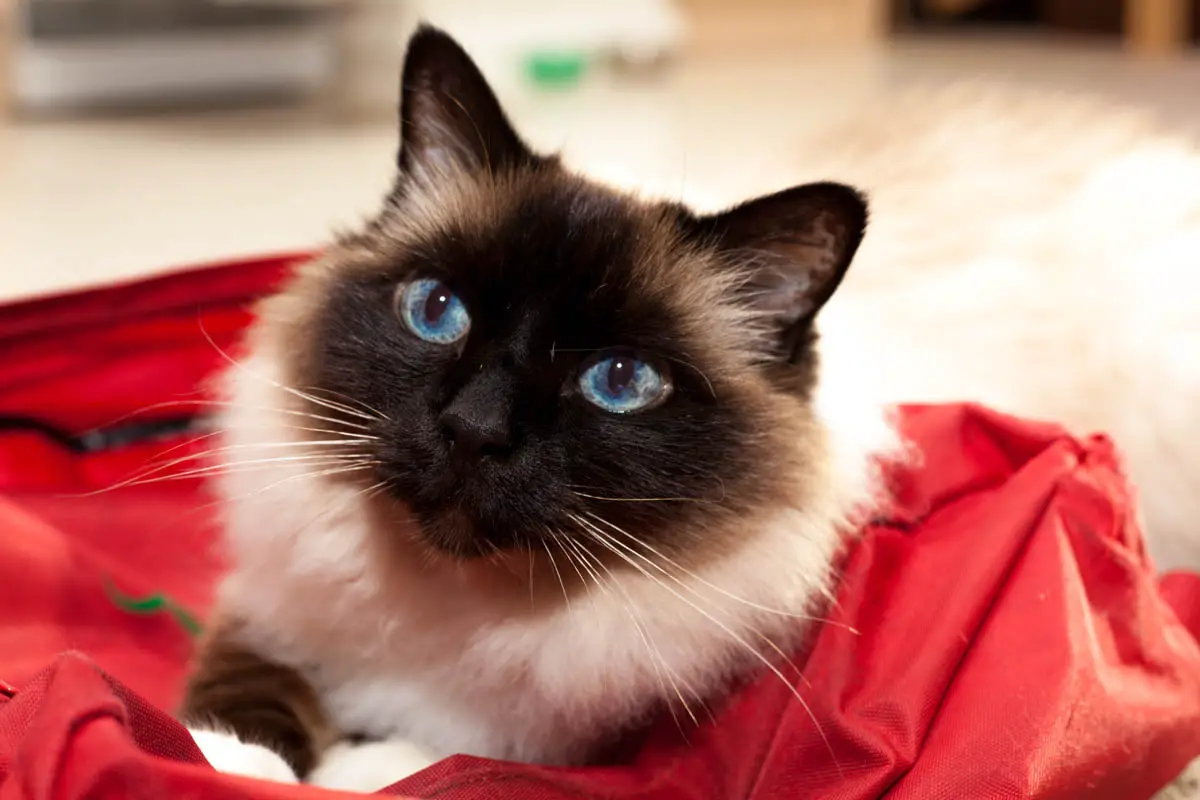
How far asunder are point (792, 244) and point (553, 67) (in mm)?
3225

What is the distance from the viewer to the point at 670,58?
4.96m

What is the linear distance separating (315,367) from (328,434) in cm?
6

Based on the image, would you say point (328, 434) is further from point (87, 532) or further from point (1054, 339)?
point (1054, 339)

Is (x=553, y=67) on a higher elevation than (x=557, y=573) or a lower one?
higher

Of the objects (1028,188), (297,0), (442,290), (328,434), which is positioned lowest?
(328,434)

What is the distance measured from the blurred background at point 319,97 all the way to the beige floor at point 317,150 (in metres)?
0.01

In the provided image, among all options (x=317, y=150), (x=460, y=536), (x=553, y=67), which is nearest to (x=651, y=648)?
(x=460, y=536)

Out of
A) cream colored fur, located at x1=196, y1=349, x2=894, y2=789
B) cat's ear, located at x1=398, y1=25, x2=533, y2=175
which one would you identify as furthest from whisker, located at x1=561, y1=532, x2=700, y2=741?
cat's ear, located at x1=398, y1=25, x2=533, y2=175

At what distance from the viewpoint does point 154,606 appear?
4.51 ft

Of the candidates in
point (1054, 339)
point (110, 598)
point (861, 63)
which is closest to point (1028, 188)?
point (1054, 339)

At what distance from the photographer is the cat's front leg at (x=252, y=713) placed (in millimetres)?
942

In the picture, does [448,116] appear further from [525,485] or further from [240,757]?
[240,757]

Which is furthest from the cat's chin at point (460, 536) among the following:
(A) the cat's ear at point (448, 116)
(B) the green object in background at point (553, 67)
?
(B) the green object in background at point (553, 67)

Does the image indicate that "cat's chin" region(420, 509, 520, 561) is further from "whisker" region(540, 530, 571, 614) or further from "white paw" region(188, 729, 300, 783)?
"white paw" region(188, 729, 300, 783)
